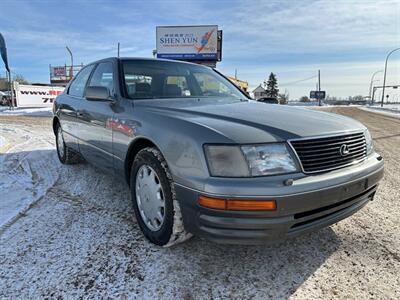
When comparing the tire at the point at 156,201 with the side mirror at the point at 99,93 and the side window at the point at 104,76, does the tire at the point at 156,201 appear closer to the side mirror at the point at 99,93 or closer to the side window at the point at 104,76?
the side mirror at the point at 99,93

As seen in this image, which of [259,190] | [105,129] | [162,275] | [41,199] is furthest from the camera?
[41,199]

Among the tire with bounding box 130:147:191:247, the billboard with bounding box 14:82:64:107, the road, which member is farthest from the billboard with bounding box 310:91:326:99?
the tire with bounding box 130:147:191:247

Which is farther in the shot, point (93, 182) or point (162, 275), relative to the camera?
point (93, 182)

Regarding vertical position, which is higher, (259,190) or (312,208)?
(259,190)

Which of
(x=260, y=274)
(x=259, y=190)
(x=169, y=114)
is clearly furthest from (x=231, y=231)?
(x=169, y=114)

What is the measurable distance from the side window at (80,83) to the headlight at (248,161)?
280 cm

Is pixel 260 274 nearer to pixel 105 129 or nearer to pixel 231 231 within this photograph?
pixel 231 231

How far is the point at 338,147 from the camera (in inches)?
89.8

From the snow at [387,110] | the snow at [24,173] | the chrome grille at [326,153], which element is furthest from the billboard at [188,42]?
the chrome grille at [326,153]

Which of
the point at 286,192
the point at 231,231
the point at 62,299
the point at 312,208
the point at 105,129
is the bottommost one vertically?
the point at 62,299

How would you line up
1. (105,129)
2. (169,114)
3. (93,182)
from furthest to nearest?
(93,182), (105,129), (169,114)

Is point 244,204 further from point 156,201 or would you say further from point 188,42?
point 188,42

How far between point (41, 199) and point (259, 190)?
2.65 m

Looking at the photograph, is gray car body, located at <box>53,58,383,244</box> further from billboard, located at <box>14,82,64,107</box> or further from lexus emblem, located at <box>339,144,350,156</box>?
billboard, located at <box>14,82,64,107</box>
